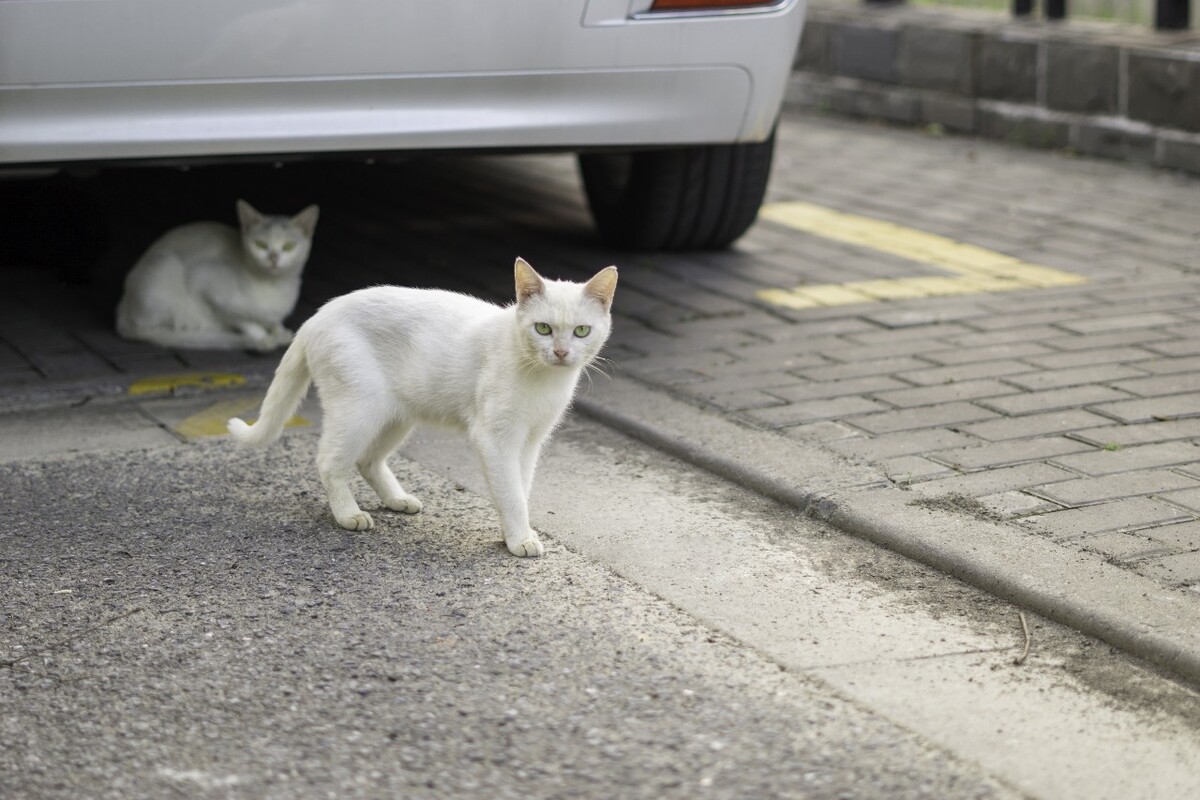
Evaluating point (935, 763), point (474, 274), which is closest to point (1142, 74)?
point (474, 274)

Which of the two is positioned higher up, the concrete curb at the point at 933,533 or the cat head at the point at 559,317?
the cat head at the point at 559,317

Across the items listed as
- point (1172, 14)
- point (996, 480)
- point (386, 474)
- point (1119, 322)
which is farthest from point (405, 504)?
point (1172, 14)

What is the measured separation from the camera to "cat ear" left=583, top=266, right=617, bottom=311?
11.0ft

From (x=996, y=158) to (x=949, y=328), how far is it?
11.1 feet

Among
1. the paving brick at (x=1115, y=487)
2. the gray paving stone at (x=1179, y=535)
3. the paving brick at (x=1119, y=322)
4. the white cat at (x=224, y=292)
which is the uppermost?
the white cat at (x=224, y=292)

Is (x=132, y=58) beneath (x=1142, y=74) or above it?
above

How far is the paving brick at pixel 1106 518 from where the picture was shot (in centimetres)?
335

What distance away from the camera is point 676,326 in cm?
507

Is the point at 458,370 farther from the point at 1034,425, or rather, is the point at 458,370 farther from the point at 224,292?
the point at 224,292

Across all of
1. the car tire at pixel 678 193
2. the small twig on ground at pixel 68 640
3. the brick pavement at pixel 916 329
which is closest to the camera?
the small twig on ground at pixel 68 640

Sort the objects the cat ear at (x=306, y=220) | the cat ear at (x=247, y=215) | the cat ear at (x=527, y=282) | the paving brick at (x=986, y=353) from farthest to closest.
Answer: the cat ear at (x=306, y=220) < the cat ear at (x=247, y=215) < the paving brick at (x=986, y=353) < the cat ear at (x=527, y=282)

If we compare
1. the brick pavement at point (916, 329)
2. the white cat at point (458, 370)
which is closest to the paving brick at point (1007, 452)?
the brick pavement at point (916, 329)

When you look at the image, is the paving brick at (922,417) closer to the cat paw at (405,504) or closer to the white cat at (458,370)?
the white cat at (458,370)

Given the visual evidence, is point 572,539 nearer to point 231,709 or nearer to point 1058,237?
point 231,709
